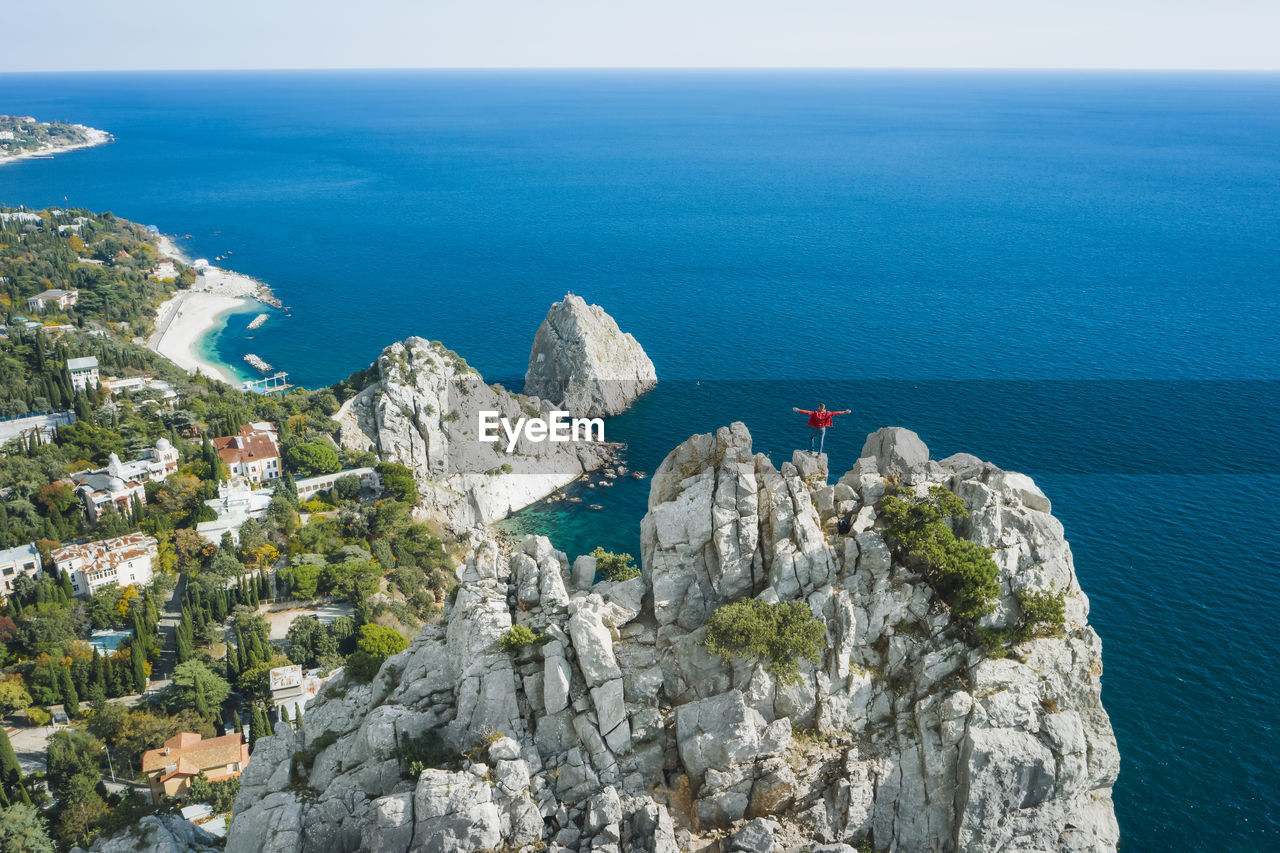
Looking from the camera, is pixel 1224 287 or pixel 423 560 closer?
pixel 423 560

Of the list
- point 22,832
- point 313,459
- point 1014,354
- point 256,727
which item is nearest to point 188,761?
point 256,727

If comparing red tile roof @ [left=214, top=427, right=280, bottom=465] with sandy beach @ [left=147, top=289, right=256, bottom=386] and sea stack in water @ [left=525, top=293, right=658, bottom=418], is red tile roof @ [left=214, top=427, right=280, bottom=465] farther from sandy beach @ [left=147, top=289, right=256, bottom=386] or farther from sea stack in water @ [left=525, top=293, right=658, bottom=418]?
sea stack in water @ [left=525, top=293, right=658, bottom=418]

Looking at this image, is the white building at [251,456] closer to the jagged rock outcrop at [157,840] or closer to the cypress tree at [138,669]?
the cypress tree at [138,669]

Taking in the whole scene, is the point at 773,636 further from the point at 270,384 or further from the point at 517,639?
the point at 270,384

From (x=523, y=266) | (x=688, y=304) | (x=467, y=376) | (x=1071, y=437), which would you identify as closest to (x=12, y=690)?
(x=467, y=376)

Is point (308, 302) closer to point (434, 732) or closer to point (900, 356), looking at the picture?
point (900, 356)

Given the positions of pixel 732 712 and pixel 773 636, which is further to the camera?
pixel 773 636
